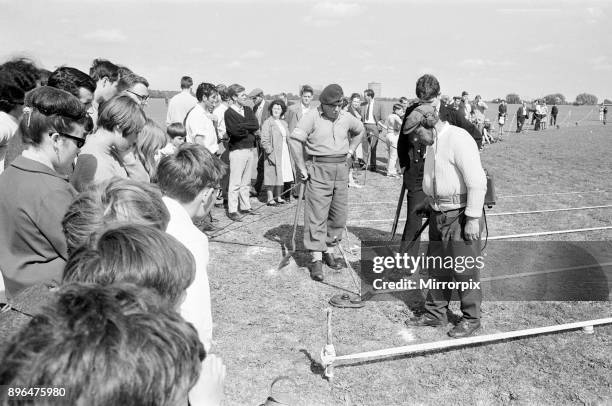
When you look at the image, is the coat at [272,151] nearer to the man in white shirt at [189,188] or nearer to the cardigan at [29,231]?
the man in white shirt at [189,188]

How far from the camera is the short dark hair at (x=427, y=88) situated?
170 inches

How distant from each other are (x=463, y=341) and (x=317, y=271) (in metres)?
2.04

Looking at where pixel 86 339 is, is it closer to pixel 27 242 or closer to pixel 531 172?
pixel 27 242

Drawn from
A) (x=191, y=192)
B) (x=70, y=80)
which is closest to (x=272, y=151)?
(x=70, y=80)

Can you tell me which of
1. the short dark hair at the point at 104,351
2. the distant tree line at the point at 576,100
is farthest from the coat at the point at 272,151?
the distant tree line at the point at 576,100

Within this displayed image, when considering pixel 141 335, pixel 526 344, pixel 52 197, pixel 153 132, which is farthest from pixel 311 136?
pixel 141 335

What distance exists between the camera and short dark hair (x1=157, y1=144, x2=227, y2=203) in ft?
8.45

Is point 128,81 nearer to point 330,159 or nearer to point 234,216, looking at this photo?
point 330,159

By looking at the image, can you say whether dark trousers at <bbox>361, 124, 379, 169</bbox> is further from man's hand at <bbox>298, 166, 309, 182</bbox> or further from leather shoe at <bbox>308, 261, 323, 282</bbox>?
leather shoe at <bbox>308, 261, 323, 282</bbox>

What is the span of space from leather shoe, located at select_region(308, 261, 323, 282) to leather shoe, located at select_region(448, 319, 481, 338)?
1677mm

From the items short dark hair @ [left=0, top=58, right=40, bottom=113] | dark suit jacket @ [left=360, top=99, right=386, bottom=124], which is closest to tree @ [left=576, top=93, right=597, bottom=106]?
dark suit jacket @ [left=360, top=99, right=386, bottom=124]

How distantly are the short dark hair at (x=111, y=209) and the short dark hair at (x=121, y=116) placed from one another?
4.71 ft

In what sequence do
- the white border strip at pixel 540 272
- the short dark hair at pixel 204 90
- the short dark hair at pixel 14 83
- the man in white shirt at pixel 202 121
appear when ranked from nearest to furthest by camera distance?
the short dark hair at pixel 14 83, the white border strip at pixel 540 272, the man in white shirt at pixel 202 121, the short dark hair at pixel 204 90

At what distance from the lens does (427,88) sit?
4.32m
